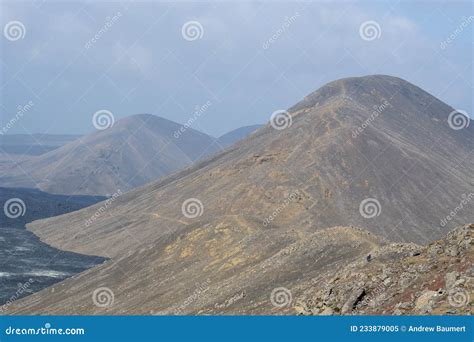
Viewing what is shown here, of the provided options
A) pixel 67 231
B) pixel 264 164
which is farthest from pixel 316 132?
pixel 67 231

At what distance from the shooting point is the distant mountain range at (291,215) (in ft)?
159

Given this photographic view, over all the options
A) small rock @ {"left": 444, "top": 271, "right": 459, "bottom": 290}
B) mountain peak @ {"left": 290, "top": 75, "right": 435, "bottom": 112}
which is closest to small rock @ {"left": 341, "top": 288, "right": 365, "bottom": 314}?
small rock @ {"left": 444, "top": 271, "right": 459, "bottom": 290}

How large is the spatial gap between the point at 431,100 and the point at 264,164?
8639 cm

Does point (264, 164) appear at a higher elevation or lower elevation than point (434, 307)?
higher

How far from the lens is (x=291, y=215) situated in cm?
8988

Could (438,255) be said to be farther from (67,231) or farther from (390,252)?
(67,231)

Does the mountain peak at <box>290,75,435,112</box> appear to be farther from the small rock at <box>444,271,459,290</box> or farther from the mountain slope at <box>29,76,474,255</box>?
the small rock at <box>444,271,459,290</box>

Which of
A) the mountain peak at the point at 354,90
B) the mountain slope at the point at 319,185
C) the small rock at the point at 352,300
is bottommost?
the small rock at the point at 352,300

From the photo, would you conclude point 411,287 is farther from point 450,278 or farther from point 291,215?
point 291,215

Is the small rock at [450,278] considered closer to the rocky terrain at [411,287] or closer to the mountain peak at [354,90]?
the rocky terrain at [411,287]

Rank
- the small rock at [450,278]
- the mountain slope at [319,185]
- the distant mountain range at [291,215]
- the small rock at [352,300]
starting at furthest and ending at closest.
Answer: the mountain slope at [319,185] → the distant mountain range at [291,215] → the small rock at [352,300] → the small rock at [450,278]

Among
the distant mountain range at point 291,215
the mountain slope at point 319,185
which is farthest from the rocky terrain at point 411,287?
the mountain slope at point 319,185

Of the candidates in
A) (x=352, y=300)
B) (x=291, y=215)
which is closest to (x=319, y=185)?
(x=291, y=215)

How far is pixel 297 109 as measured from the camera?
15700cm
